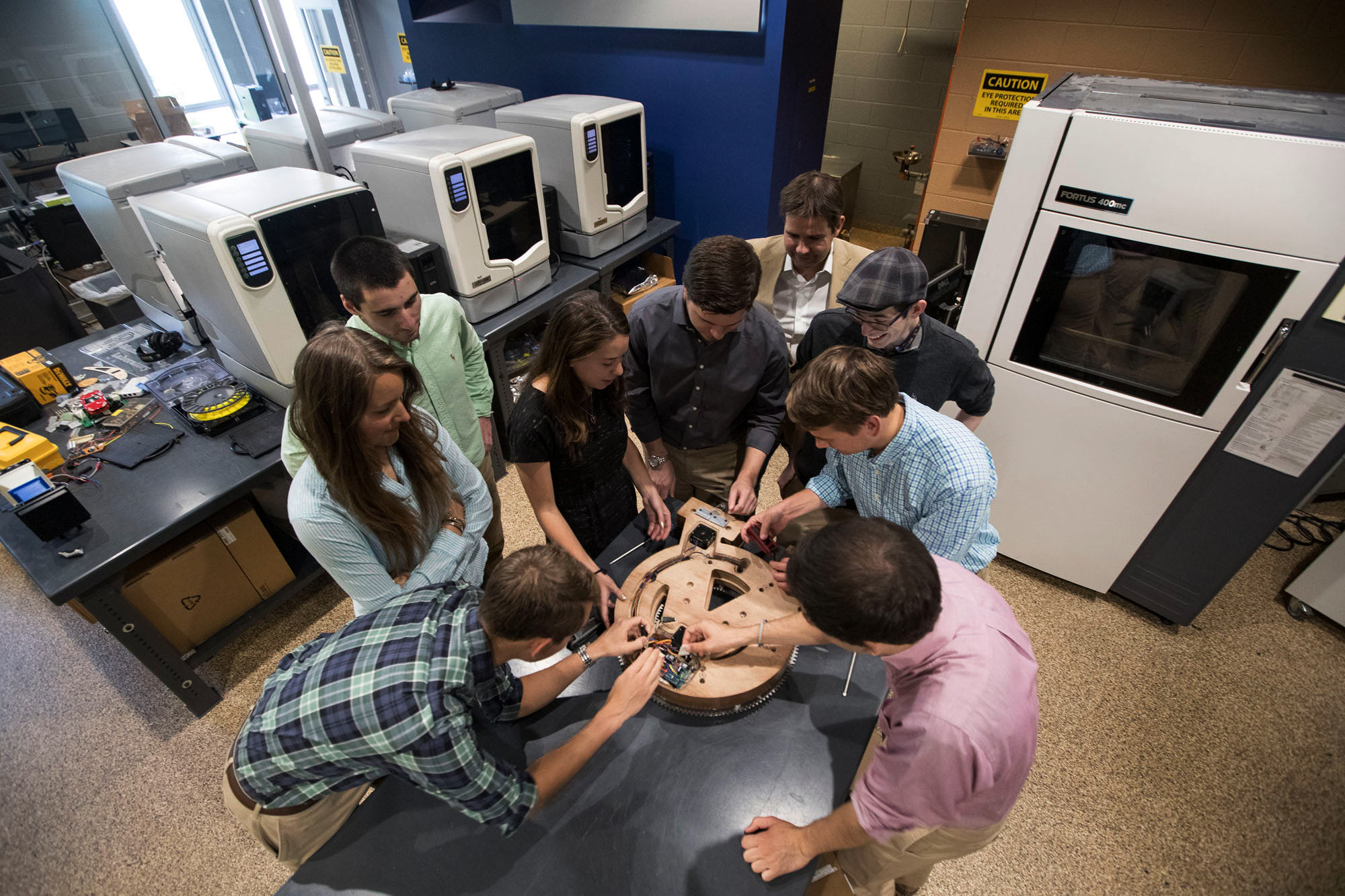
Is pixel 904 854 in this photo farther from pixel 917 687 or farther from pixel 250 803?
pixel 250 803

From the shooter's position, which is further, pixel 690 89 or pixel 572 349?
pixel 690 89

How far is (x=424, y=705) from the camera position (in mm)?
1021

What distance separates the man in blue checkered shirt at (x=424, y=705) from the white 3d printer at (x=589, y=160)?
2.32 metres

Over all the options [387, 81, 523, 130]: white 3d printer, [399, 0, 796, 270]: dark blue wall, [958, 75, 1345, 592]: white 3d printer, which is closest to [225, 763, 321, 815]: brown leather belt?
[958, 75, 1345, 592]: white 3d printer

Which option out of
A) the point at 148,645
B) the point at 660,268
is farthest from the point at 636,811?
the point at 660,268

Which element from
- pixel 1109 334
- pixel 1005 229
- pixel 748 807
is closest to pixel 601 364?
pixel 748 807

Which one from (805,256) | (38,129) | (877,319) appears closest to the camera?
(877,319)

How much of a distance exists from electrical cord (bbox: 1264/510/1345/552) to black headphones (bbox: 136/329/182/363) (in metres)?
5.00

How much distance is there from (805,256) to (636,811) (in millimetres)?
1820

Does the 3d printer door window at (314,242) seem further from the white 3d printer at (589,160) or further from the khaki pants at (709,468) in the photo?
the khaki pants at (709,468)

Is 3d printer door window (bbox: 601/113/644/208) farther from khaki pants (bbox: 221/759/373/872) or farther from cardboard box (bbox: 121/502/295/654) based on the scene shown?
khaki pants (bbox: 221/759/373/872)

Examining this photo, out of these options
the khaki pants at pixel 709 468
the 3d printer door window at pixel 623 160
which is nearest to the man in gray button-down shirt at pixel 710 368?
the khaki pants at pixel 709 468

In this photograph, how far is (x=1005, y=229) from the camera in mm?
1965

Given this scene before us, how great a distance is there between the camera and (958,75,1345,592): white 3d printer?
1.56 metres
